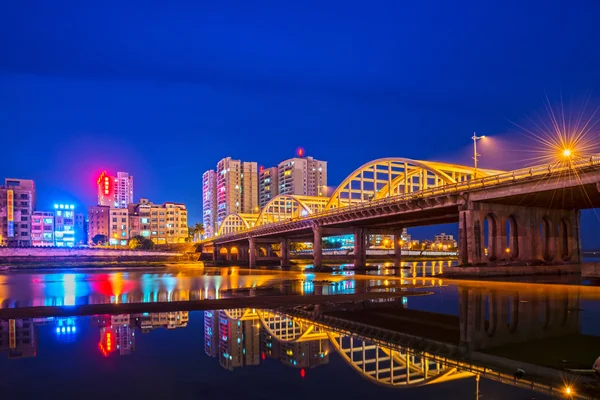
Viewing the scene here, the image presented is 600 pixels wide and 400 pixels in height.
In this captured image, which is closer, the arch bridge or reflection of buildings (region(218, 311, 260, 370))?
reflection of buildings (region(218, 311, 260, 370))

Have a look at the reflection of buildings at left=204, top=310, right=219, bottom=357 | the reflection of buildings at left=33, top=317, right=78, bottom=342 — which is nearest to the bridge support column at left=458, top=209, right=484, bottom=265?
the reflection of buildings at left=204, top=310, right=219, bottom=357

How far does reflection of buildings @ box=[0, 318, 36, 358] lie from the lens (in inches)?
570

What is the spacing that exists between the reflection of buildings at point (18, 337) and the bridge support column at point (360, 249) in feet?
210

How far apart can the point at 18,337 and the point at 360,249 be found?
70.2 metres

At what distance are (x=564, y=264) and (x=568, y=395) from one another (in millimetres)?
53061

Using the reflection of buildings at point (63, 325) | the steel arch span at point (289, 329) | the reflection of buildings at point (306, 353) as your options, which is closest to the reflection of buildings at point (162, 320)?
the reflection of buildings at point (63, 325)

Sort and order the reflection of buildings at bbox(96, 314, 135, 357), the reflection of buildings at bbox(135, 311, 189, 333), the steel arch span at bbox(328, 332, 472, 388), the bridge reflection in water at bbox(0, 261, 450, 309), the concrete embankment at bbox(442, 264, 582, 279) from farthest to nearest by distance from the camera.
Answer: the concrete embankment at bbox(442, 264, 582, 279) < the bridge reflection in water at bbox(0, 261, 450, 309) < the reflection of buildings at bbox(135, 311, 189, 333) < the reflection of buildings at bbox(96, 314, 135, 357) < the steel arch span at bbox(328, 332, 472, 388)

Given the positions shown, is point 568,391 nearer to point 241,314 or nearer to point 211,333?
point 211,333

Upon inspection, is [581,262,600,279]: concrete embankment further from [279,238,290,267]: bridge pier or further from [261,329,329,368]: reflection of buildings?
[279,238,290,267]: bridge pier

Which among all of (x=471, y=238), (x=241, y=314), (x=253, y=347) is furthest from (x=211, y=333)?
(x=471, y=238)

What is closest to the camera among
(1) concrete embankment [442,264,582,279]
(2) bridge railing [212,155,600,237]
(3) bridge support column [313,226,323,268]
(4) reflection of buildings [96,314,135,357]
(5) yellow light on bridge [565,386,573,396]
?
(5) yellow light on bridge [565,386,573,396]

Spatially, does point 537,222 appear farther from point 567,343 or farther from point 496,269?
point 567,343

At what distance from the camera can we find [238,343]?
15.3m

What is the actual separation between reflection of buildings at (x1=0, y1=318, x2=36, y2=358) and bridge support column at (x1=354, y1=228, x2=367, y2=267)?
64009 millimetres
